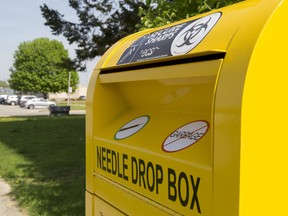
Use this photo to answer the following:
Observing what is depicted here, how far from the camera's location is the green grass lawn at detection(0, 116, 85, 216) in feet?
15.9

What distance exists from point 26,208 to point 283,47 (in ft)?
14.3

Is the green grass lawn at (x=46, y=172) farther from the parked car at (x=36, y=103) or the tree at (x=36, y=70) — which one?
the tree at (x=36, y=70)

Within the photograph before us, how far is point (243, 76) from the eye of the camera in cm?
114

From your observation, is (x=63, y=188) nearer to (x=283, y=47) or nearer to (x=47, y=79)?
(x=283, y=47)

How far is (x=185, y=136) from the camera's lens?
154 cm

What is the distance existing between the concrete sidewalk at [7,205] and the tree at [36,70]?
177 ft

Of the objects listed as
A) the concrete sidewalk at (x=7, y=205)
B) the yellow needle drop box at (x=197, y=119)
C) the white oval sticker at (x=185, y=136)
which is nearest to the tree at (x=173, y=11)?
the yellow needle drop box at (x=197, y=119)

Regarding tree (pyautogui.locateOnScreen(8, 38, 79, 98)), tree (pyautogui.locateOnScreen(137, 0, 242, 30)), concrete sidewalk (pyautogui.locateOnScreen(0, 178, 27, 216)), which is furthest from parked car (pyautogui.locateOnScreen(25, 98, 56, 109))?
tree (pyautogui.locateOnScreen(137, 0, 242, 30))

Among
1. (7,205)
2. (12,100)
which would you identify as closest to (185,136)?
(7,205)

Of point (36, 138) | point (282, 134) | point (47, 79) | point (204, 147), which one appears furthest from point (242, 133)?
point (47, 79)

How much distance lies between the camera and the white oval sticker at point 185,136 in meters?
1.47

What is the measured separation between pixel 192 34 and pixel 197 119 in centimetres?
34

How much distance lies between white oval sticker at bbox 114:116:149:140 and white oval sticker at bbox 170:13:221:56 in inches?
19.1

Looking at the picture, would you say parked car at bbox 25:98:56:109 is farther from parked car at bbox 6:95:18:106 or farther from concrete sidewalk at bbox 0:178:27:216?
concrete sidewalk at bbox 0:178:27:216
